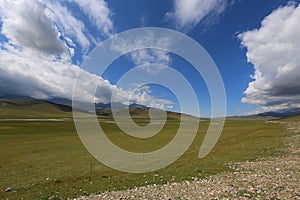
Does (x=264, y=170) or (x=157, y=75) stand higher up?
(x=157, y=75)

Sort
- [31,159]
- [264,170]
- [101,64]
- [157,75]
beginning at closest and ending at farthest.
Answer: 1. [264,170]
2. [101,64]
3. [31,159]
4. [157,75]

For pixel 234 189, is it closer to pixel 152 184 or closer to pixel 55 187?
pixel 152 184

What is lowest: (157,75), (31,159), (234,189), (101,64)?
(31,159)

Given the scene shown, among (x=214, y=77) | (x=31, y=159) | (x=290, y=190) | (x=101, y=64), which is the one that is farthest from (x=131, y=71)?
(x=290, y=190)

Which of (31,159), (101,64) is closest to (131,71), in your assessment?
(101,64)

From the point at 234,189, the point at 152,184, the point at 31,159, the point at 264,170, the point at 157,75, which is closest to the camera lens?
the point at 234,189

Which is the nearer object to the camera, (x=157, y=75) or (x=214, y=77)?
(x=214, y=77)

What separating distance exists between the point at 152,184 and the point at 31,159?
2761cm

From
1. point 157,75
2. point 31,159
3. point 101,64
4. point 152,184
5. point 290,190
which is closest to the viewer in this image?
point 290,190

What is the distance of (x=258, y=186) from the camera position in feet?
39.9

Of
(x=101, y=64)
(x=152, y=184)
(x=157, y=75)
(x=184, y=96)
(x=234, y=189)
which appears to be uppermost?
(x=157, y=75)

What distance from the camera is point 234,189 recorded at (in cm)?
1192

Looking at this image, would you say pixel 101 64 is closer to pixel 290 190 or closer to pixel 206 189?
pixel 206 189

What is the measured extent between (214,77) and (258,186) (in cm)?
1485
